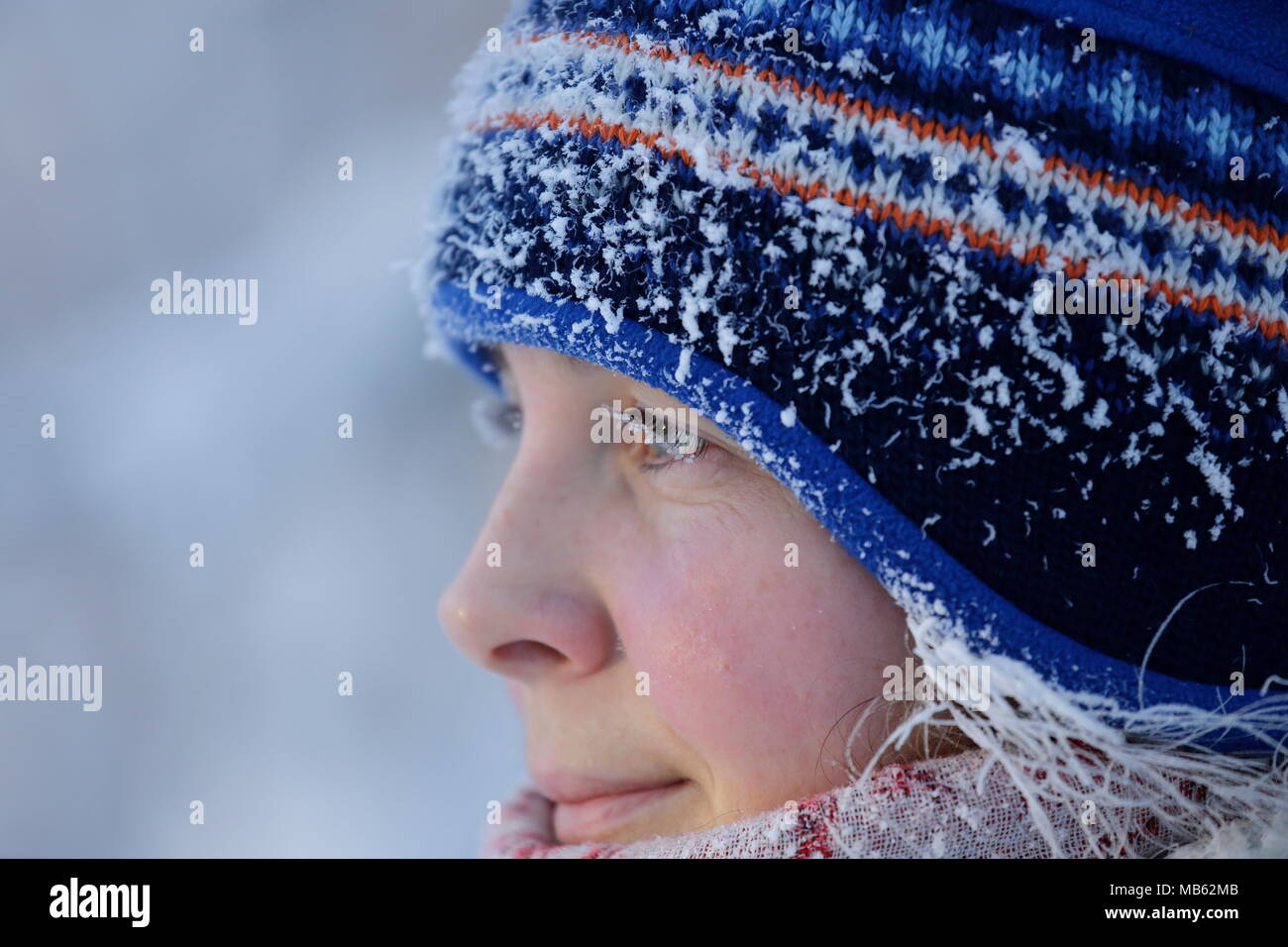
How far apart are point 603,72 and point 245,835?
1410 mm

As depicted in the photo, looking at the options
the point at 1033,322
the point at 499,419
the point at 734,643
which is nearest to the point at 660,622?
the point at 734,643

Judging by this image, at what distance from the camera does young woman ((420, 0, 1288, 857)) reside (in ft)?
2.39

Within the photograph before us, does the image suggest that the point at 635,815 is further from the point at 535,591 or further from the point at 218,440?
the point at 218,440

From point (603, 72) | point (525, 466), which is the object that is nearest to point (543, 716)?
point (525, 466)

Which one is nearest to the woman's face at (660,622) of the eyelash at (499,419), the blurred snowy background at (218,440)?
the eyelash at (499,419)

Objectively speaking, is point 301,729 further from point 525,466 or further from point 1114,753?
point 1114,753

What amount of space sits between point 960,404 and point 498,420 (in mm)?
616

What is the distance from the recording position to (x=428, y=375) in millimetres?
2035

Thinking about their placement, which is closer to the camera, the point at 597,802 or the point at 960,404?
the point at 960,404

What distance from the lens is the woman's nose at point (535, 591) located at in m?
0.84

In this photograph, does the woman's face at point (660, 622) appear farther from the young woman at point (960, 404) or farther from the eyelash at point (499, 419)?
the eyelash at point (499, 419)

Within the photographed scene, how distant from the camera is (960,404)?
0.73 m

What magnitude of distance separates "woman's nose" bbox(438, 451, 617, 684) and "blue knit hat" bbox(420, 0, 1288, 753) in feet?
0.56

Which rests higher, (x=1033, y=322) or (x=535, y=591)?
(x=1033, y=322)
